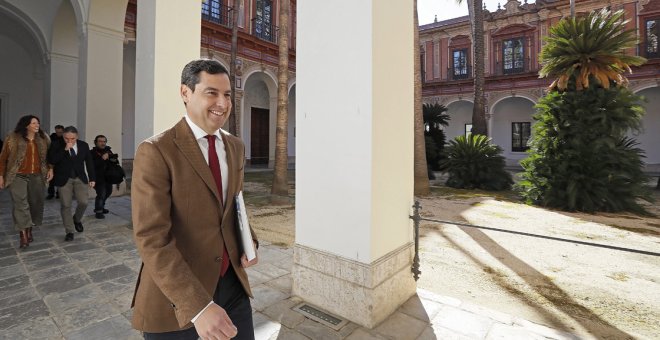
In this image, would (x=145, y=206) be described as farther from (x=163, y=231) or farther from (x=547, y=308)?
(x=547, y=308)

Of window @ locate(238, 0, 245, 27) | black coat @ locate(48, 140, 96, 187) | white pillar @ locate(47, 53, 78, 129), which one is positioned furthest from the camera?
window @ locate(238, 0, 245, 27)

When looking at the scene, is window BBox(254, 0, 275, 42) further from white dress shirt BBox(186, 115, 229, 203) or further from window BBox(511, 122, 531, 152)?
window BBox(511, 122, 531, 152)

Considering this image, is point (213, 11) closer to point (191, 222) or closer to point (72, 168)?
point (72, 168)

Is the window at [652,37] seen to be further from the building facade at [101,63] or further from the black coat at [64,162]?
the black coat at [64,162]

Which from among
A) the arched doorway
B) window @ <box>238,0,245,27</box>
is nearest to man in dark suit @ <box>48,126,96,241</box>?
window @ <box>238,0,245,27</box>

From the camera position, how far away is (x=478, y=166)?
11.3 m

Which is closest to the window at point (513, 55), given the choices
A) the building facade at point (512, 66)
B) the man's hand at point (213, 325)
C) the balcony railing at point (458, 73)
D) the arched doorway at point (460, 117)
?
the building facade at point (512, 66)

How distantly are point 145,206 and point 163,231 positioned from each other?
0.37 feet

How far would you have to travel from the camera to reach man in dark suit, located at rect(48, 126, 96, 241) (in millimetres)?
4738

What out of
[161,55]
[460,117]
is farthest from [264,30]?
[460,117]

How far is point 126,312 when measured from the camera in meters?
2.78

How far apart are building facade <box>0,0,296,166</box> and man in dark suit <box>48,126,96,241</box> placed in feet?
2.64

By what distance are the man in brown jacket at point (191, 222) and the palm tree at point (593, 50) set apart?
8891mm

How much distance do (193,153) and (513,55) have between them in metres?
25.5
